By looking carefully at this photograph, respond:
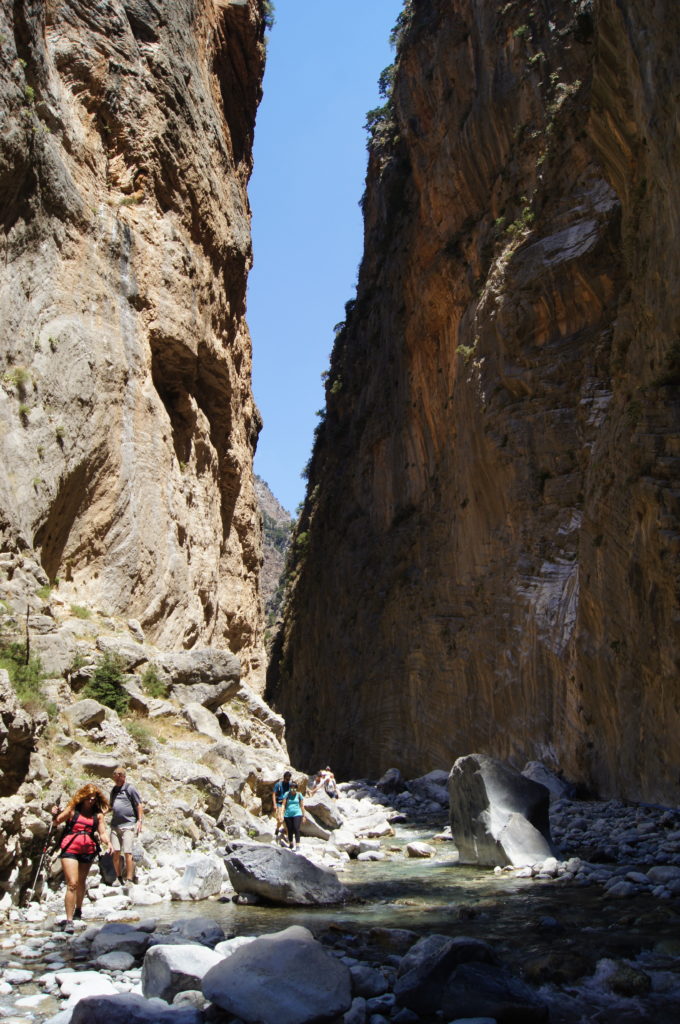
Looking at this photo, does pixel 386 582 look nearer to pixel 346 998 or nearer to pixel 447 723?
pixel 447 723

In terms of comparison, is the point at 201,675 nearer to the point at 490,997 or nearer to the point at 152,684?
the point at 152,684

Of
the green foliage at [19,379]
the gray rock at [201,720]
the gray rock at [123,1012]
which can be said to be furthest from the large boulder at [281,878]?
the green foliage at [19,379]

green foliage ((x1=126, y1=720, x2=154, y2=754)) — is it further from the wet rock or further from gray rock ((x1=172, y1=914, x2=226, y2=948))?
gray rock ((x1=172, y1=914, x2=226, y2=948))

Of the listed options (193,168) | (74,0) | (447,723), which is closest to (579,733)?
(447,723)

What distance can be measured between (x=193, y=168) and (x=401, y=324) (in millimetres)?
19959

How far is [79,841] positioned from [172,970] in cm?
243

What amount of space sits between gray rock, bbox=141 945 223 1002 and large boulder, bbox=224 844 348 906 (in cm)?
317

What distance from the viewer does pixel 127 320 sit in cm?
1744

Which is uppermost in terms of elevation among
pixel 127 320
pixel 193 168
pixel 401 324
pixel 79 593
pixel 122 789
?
pixel 401 324

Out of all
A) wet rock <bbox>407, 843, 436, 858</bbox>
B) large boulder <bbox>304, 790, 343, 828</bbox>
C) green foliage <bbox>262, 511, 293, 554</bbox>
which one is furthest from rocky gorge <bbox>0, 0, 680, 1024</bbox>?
green foliage <bbox>262, 511, 293, 554</bbox>

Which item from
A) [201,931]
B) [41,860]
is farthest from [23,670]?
[201,931]

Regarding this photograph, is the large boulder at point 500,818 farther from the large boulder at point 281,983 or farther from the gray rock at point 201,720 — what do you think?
the large boulder at point 281,983

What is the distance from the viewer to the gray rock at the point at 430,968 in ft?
16.4

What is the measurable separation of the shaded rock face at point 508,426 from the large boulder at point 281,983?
9.89 metres
